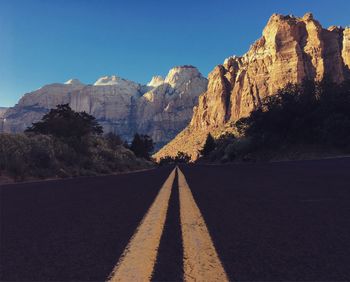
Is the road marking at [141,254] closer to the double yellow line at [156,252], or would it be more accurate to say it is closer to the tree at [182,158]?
the double yellow line at [156,252]

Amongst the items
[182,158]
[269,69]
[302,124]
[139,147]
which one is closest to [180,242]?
[302,124]

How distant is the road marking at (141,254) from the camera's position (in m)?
2.39

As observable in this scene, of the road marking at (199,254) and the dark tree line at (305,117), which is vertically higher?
the dark tree line at (305,117)

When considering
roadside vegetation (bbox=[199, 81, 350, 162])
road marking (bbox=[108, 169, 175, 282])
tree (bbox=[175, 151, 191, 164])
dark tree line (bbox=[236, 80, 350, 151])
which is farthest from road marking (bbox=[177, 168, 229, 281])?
tree (bbox=[175, 151, 191, 164])

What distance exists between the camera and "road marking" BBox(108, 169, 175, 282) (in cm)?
239

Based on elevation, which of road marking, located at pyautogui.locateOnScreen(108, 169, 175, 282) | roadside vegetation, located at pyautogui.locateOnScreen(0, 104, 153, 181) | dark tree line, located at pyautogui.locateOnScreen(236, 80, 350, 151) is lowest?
road marking, located at pyautogui.locateOnScreen(108, 169, 175, 282)

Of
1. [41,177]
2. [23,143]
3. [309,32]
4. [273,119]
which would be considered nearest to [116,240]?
[41,177]

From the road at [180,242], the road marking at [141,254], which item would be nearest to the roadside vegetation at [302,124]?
the road at [180,242]

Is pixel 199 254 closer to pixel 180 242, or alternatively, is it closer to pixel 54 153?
pixel 180 242

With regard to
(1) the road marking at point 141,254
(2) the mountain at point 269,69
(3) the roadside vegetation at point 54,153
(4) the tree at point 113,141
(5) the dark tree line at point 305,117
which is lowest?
(1) the road marking at point 141,254

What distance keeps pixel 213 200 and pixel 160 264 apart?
13.0ft

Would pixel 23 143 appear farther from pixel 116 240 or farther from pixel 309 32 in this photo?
pixel 309 32

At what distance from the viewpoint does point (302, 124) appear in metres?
46.0

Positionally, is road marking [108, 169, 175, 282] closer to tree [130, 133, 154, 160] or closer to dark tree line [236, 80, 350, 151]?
dark tree line [236, 80, 350, 151]
